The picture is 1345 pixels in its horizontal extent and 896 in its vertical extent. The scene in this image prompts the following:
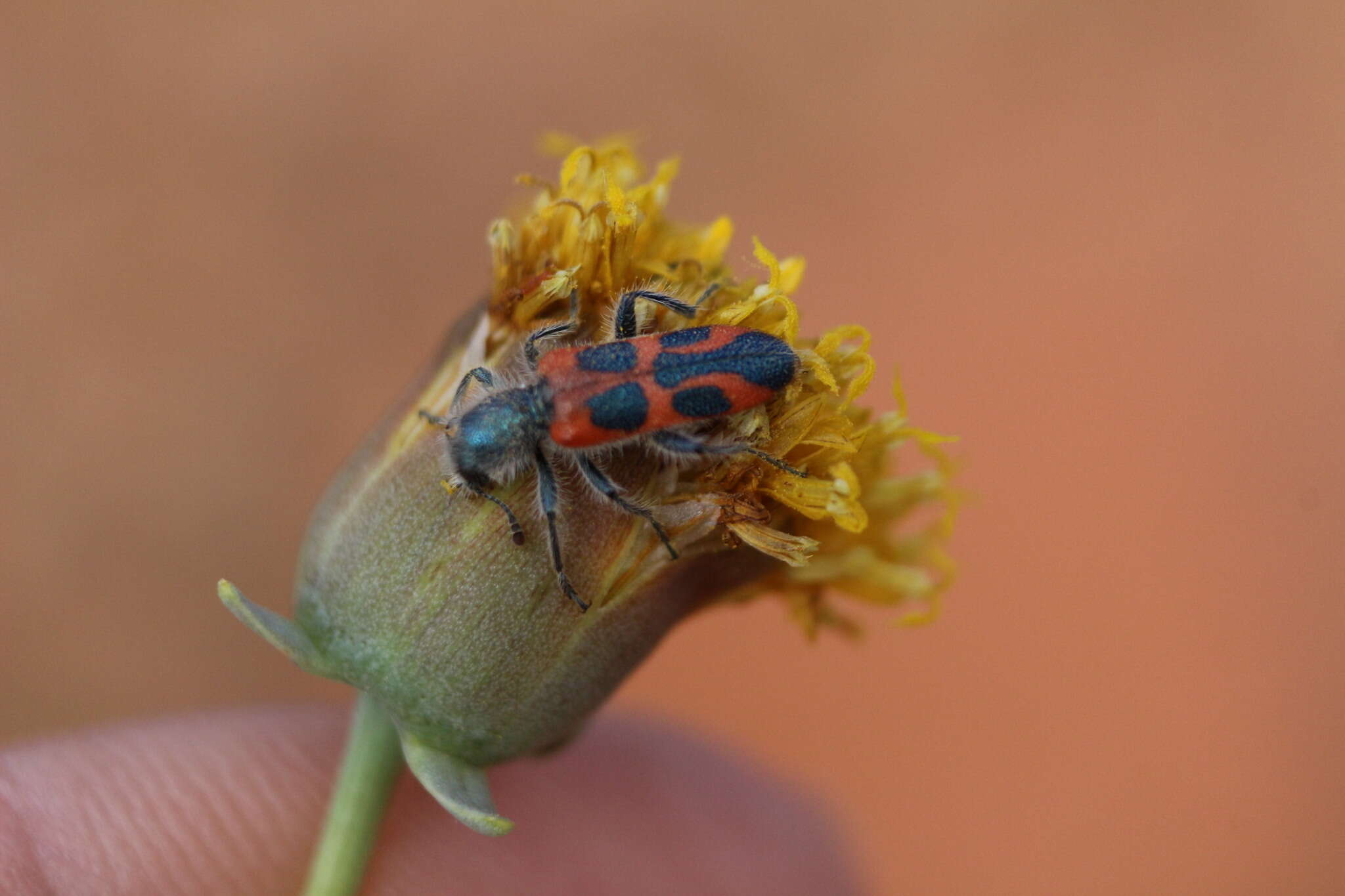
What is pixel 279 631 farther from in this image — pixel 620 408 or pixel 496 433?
pixel 620 408

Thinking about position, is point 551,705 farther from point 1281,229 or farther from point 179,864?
point 1281,229

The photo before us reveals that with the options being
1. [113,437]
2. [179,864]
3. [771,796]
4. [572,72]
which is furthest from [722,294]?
[572,72]

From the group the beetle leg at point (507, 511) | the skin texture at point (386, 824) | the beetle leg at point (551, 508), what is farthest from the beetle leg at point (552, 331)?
the skin texture at point (386, 824)

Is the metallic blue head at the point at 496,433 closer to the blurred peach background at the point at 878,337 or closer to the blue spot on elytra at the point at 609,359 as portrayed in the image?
the blue spot on elytra at the point at 609,359

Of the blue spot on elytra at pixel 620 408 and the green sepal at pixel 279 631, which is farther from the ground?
the blue spot on elytra at pixel 620 408

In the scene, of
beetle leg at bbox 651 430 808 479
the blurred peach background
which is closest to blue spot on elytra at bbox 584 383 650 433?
beetle leg at bbox 651 430 808 479

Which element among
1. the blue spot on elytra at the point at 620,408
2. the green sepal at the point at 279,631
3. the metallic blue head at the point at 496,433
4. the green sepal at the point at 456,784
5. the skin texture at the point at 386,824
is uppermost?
the blue spot on elytra at the point at 620,408

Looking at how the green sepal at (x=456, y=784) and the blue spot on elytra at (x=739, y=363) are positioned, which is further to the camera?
the blue spot on elytra at (x=739, y=363)
